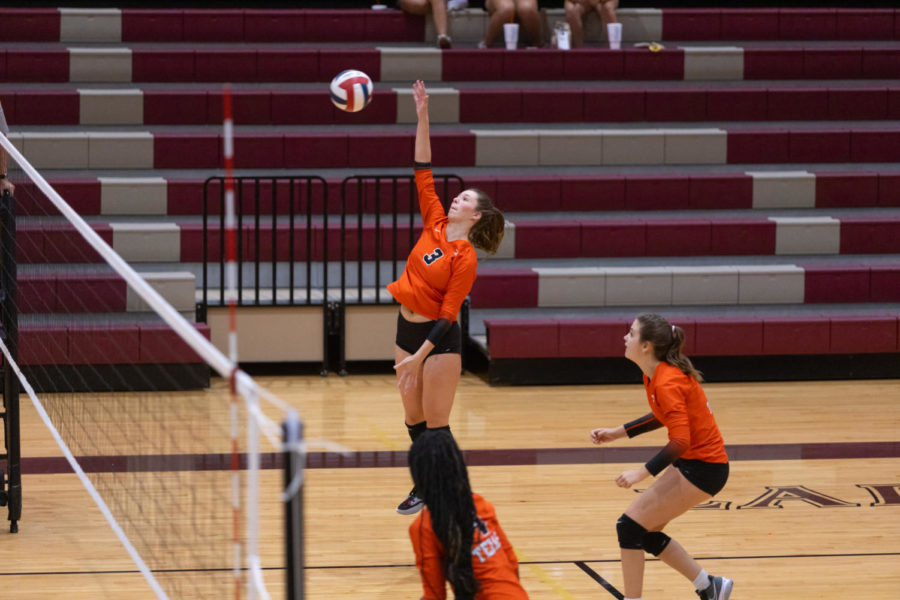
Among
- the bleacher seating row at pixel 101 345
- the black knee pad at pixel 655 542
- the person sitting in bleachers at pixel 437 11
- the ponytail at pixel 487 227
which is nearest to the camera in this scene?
the black knee pad at pixel 655 542

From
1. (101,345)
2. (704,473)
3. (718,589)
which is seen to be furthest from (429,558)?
(101,345)

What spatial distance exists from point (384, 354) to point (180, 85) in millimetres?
3540

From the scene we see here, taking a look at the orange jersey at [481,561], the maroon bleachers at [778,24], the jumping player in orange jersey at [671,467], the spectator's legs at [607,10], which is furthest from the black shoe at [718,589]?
the maroon bleachers at [778,24]

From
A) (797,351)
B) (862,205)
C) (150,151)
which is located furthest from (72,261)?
(862,205)

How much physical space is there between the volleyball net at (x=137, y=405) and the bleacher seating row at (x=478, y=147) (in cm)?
53

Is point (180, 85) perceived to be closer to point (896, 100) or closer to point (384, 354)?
point (384, 354)

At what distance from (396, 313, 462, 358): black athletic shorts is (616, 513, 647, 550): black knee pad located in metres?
1.25

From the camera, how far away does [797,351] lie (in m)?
8.91

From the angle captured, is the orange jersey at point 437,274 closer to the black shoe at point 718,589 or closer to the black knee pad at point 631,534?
the black knee pad at point 631,534

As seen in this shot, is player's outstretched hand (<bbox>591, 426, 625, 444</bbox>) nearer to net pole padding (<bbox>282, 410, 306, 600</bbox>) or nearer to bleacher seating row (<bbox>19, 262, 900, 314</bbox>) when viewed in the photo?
net pole padding (<bbox>282, 410, 306, 600</bbox>)

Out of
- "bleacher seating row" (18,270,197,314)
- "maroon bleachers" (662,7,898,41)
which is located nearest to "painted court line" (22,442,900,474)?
"bleacher seating row" (18,270,197,314)

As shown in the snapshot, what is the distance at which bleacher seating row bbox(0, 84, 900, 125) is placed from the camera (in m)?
10.3

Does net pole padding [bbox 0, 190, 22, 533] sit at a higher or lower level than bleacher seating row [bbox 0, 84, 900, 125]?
lower

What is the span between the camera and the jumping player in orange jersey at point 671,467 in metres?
4.40
